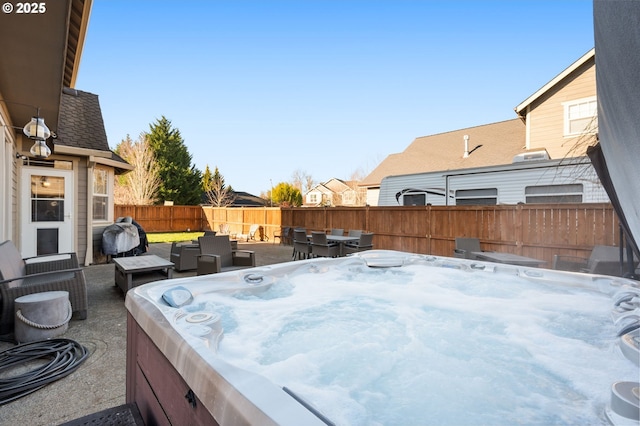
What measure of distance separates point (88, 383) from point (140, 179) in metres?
19.7

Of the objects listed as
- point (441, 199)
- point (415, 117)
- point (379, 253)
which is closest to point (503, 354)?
point (379, 253)

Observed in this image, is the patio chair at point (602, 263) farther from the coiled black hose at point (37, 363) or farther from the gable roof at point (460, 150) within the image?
the gable roof at point (460, 150)

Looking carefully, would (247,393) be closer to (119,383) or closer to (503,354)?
(503,354)

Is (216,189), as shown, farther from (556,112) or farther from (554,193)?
(554,193)

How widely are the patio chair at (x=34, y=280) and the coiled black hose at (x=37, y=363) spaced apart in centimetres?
53

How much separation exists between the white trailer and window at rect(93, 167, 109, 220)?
8.31 meters

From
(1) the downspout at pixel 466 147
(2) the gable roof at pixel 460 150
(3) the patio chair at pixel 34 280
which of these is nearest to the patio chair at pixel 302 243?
(3) the patio chair at pixel 34 280

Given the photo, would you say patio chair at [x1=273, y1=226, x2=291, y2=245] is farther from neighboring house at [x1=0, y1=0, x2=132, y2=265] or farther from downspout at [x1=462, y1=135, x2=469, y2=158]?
downspout at [x1=462, y1=135, x2=469, y2=158]

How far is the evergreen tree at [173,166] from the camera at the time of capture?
20.7 metres

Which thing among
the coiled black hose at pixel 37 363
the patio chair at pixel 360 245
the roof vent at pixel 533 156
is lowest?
the coiled black hose at pixel 37 363

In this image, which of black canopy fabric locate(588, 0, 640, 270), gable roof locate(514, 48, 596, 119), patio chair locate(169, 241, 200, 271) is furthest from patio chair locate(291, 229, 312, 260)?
gable roof locate(514, 48, 596, 119)

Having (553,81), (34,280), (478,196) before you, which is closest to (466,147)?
(553,81)

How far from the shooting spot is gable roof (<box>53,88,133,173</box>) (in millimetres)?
6695

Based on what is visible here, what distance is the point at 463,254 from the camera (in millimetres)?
5434
